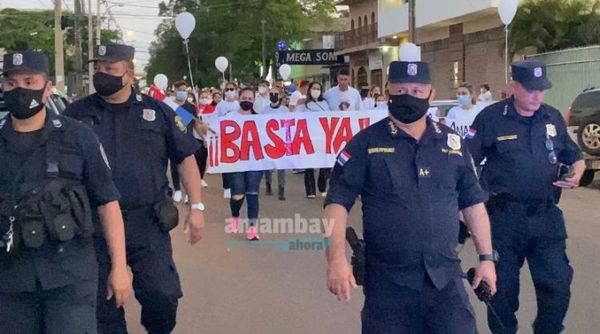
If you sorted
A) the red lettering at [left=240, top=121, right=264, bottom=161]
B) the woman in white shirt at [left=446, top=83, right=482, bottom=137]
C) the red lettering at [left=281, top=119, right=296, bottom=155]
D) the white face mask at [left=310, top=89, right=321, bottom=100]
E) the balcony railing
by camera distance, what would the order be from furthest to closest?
the balcony railing
the white face mask at [left=310, top=89, right=321, bottom=100]
the woman in white shirt at [left=446, top=83, right=482, bottom=137]
the red lettering at [left=281, top=119, right=296, bottom=155]
the red lettering at [left=240, top=121, right=264, bottom=161]

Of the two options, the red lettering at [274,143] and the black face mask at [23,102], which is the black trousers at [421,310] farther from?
the red lettering at [274,143]

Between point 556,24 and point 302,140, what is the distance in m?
20.1

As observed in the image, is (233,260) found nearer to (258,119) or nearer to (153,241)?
(258,119)

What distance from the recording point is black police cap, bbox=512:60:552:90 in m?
5.89

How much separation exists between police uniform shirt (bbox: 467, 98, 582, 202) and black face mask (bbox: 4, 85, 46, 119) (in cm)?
291

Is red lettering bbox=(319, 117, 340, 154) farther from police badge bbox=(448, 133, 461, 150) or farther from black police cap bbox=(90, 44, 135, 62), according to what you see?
police badge bbox=(448, 133, 461, 150)

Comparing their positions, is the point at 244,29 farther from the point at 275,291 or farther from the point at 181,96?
the point at 275,291

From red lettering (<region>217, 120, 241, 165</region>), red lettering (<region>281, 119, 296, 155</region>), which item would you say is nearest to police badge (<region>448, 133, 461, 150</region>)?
red lettering (<region>217, 120, 241, 165</region>)

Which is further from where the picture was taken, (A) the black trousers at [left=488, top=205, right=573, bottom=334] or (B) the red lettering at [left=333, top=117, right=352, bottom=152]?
(B) the red lettering at [left=333, top=117, right=352, bottom=152]

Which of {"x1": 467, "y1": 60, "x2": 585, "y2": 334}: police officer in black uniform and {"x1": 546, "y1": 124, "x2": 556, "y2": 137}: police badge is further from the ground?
{"x1": 546, "y1": 124, "x2": 556, "y2": 137}: police badge

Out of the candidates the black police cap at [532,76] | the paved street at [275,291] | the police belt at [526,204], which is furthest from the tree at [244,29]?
the police belt at [526,204]

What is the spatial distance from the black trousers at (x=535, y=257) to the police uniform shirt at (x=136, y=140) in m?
2.03

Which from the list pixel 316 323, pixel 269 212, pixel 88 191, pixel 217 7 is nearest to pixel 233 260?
pixel 316 323

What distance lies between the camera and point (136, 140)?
217 inches
